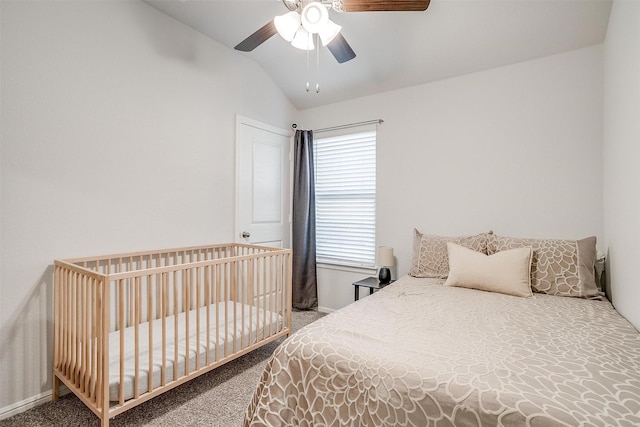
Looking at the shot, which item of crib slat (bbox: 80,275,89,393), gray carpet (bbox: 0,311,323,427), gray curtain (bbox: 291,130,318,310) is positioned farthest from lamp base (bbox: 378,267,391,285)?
crib slat (bbox: 80,275,89,393)

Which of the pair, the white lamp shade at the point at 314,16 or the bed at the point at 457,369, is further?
the white lamp shade at the point at 314,16

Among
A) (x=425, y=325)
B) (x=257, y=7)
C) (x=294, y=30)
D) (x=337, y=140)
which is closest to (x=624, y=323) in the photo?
(x=425, y=325)

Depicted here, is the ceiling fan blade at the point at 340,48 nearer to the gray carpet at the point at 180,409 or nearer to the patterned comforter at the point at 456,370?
the patterned comforter at the point at 456,370

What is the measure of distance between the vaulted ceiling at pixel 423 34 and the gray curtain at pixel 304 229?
85 centimetres

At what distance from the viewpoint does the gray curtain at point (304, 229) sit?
352 centimetres

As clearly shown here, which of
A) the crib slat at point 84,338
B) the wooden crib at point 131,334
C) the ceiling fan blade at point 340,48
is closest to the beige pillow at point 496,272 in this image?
the wooden crib at point 131,334

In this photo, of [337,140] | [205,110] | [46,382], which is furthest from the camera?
[337,140]

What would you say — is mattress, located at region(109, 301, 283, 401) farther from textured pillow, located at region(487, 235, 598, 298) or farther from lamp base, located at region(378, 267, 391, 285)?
textured pillow, located at region(487, 235, 598, 298)

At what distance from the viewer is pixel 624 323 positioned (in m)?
1.50

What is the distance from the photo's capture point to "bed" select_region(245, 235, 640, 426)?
876mm

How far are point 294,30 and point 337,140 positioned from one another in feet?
6.07

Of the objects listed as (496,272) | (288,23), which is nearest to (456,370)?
(496,272)

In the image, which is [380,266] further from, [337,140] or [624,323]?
[624,323]

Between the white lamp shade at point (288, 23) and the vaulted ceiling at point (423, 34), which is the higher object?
the vaulted ceiling at point (423, 34)
